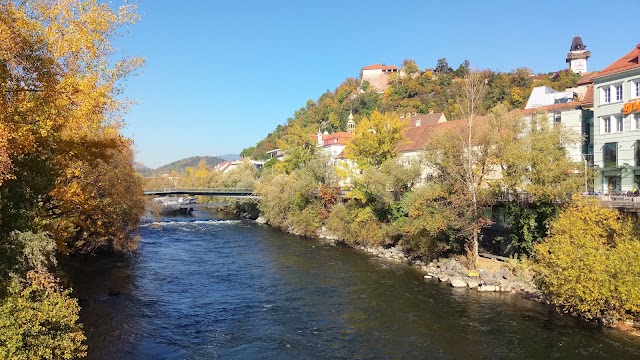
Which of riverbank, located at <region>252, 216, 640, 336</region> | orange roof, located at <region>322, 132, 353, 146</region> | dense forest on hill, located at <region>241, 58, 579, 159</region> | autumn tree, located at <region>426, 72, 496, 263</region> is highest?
dense forest on hill, located at <region>241, 58, 579, 159</region>

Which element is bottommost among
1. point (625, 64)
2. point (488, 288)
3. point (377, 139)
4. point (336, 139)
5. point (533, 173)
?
point (488, 288)

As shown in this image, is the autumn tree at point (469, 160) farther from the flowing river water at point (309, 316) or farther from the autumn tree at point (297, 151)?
the autumn tree at point (297, 151)

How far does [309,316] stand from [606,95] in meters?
23.5

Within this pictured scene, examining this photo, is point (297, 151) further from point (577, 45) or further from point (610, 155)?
point (577, 45)

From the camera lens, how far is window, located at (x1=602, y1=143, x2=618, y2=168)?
90.3ft

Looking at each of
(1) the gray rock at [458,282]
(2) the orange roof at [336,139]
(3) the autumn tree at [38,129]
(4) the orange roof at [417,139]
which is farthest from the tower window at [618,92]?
(2) the orange roof at [336,139]

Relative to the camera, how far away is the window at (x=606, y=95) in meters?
27.8

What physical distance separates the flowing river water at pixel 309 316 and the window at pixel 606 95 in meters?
15.6

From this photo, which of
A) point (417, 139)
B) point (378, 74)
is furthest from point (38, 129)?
point (378, 74)

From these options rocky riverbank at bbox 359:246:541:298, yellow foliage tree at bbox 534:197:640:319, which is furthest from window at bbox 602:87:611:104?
rocky riverbank at bbox 359:246:541:298

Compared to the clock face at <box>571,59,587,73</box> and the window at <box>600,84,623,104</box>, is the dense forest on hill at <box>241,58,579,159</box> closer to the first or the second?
the clock face at <box>571,59,587,73</box>

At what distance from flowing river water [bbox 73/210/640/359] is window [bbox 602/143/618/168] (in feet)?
43.8

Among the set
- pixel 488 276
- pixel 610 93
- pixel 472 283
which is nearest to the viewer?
pixel 472 283

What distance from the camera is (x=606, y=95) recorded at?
1102 inches
